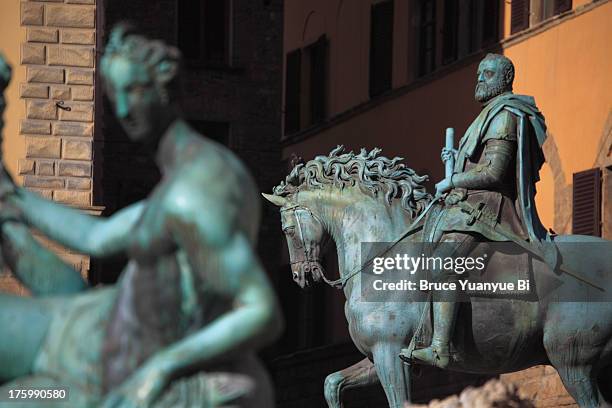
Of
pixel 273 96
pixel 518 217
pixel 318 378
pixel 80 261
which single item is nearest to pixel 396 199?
pixel 518 217

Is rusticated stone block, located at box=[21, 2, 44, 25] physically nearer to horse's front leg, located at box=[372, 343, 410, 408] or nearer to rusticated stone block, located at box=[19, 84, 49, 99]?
rusticated stone block, located at box=[19, 84, 49, 99]

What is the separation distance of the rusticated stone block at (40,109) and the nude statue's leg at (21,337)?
628 inches

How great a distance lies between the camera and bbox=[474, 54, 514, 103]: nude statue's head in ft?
52.9

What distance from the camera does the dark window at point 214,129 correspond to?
4212 centimetres

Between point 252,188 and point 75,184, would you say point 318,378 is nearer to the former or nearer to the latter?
point 75,184

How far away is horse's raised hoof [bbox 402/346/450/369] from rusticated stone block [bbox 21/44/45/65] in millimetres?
6366

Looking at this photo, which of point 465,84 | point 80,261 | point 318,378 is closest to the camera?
point 80,261

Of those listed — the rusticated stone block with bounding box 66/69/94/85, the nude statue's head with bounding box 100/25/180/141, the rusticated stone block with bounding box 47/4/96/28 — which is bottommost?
the nude statue's head with bounding box 100/25/180/141

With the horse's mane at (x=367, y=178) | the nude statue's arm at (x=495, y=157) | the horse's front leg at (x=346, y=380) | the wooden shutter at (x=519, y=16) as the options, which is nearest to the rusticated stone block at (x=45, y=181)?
the horse's mane at (x=367, y=178)

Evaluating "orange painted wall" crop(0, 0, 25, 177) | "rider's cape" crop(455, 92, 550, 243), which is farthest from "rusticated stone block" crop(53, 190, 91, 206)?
"rider's cape" crop(455, 92, 550, 243)

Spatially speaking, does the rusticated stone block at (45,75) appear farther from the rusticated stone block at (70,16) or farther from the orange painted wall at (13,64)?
the rusticated stone block at (70,16)

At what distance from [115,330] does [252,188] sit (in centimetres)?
44

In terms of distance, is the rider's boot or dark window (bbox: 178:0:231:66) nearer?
the rider's boot

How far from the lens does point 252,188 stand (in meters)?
4.59
